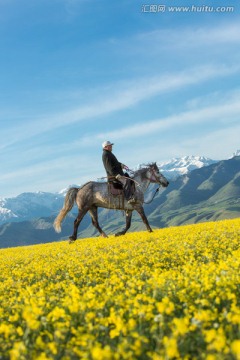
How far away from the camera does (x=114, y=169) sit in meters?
21.5

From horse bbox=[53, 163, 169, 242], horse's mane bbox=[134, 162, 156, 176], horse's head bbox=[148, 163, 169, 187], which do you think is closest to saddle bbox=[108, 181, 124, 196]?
horse bbox=[53, 163, 169, 242]

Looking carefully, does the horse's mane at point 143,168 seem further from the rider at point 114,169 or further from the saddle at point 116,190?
the saddle at point 116,190

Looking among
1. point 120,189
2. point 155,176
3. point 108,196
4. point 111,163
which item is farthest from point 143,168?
point 108,196

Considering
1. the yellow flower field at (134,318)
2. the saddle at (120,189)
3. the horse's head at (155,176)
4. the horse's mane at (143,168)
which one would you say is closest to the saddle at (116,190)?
the saddle at (120,189)

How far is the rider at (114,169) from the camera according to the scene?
840 inches

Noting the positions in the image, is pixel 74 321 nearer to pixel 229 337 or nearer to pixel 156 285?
pixel 156 285

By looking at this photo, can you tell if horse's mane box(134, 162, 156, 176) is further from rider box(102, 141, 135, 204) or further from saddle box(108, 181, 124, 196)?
saddle box(108, 181, 124, 196)

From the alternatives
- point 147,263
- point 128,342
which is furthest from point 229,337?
point 147,263

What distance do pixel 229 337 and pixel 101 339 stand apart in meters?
1.77

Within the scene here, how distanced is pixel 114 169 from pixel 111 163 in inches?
14.7

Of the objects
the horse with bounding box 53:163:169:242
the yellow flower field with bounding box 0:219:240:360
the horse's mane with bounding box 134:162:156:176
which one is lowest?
the yellow flower field with bounding box 0:219:240:360

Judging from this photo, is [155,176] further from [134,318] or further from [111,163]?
[134,318]

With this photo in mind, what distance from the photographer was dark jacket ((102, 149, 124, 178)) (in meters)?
21.3

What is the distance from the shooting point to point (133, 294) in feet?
25.0
